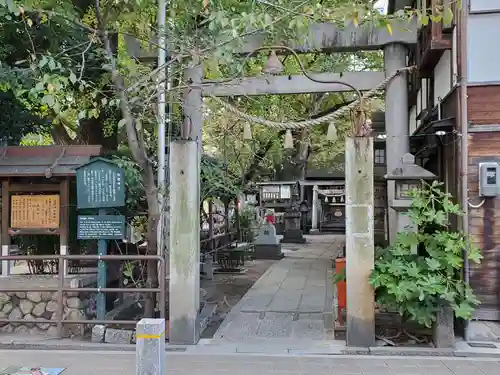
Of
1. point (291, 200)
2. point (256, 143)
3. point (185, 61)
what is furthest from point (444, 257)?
point (291, 200)

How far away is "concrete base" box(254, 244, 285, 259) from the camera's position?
1892cm

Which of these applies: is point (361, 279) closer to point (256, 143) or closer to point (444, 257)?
point (444, 257)

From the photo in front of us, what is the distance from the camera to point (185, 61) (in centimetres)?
794

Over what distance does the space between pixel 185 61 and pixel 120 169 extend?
6.66 feet

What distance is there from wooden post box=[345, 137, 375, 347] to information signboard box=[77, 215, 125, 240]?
11.7ft

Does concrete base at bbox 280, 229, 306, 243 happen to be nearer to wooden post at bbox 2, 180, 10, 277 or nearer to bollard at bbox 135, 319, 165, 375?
wooden post at bbox 2, 180, 10, 277

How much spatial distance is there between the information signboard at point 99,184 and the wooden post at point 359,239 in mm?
3612

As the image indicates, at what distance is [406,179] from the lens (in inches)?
313

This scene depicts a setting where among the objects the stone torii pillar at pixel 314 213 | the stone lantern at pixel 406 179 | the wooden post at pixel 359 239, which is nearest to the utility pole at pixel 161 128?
the wooden post at pixel 359 239

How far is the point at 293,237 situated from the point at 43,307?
19040mm

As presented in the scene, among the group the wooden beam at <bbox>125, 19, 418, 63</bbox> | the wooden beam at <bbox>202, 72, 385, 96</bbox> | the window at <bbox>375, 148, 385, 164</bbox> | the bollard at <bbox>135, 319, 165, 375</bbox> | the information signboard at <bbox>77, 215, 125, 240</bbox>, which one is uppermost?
the wooden beam at <bbox>125, 19, 418, 63</bbox>

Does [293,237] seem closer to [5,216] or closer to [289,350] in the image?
[5,216]

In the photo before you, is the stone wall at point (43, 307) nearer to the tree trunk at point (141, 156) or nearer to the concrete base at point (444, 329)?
the tree trunk at point (141, 156)

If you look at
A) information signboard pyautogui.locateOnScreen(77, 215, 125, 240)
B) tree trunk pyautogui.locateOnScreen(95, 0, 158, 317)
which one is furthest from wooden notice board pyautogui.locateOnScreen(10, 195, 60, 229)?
tree trunk pyautogui.locateOnScreen(95, 0, 158, 317)
